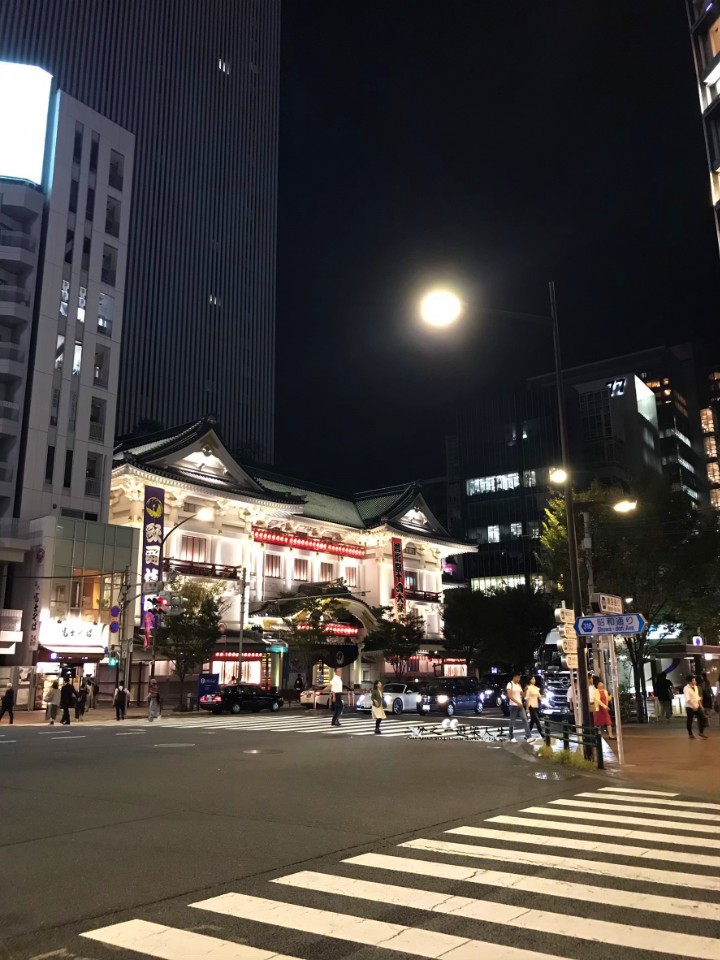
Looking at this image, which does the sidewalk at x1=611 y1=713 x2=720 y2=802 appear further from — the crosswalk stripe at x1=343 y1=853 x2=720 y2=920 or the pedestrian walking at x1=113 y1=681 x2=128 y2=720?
the pedestrian walking at x1=113 y1=681 x2=128 y2=720

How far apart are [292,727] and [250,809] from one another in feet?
57.1

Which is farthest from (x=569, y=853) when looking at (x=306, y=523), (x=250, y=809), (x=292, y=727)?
(x=306, y=523)

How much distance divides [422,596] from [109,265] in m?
36.7

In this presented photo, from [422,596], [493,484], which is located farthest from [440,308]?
[493,484]

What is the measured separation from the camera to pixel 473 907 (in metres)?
6.12

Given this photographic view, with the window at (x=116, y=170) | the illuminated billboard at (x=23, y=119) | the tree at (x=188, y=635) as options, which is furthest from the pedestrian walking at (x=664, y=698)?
the window at (x=116, y=170)

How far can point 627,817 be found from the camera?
10.2 meters

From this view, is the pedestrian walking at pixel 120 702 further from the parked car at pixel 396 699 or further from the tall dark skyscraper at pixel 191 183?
the tall dark skyscraper at pixel 191 183

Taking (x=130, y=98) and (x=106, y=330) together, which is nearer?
(x=106, y=330)

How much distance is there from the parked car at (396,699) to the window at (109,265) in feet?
106

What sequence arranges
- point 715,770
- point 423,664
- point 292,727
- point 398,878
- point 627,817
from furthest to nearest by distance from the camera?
point 423,664 < point 292,727 < point 715,770 < point 627,817 < point 398,878

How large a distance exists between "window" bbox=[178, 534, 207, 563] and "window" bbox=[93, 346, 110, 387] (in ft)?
37.2

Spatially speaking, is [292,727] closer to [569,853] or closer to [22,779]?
[22,779]

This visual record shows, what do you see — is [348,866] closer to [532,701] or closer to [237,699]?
[532,701]
